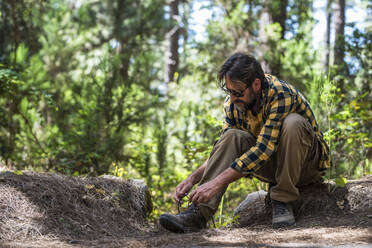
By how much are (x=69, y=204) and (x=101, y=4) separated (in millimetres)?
9408

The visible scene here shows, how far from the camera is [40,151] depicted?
16.6ft

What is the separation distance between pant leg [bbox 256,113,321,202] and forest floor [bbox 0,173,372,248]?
0.78ft

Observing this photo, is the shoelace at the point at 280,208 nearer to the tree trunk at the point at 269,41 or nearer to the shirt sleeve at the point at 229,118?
the shirt sleeve at the point at 229,118

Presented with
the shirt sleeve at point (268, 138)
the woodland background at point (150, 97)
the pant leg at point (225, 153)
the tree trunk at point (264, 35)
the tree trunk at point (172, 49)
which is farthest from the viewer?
the tree trunk at point (172, 49)

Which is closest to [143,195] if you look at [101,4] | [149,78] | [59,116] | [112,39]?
[149,78]

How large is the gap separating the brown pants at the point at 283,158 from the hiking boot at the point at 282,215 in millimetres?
48

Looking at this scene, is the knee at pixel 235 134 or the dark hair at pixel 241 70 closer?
the dark hair at pixel 241 70

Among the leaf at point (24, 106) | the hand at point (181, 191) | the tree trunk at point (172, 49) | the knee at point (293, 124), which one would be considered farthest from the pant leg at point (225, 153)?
the tree trunk at point (172, 49)

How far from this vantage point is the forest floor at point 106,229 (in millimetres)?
1813

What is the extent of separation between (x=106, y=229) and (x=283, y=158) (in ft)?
4.28

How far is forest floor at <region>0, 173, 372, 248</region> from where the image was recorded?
1813mm

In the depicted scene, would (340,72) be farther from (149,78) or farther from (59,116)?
(59,116)

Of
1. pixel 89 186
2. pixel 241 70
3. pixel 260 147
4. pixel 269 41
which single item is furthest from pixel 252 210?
pixel 269 41

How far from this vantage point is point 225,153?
2.44 meters
